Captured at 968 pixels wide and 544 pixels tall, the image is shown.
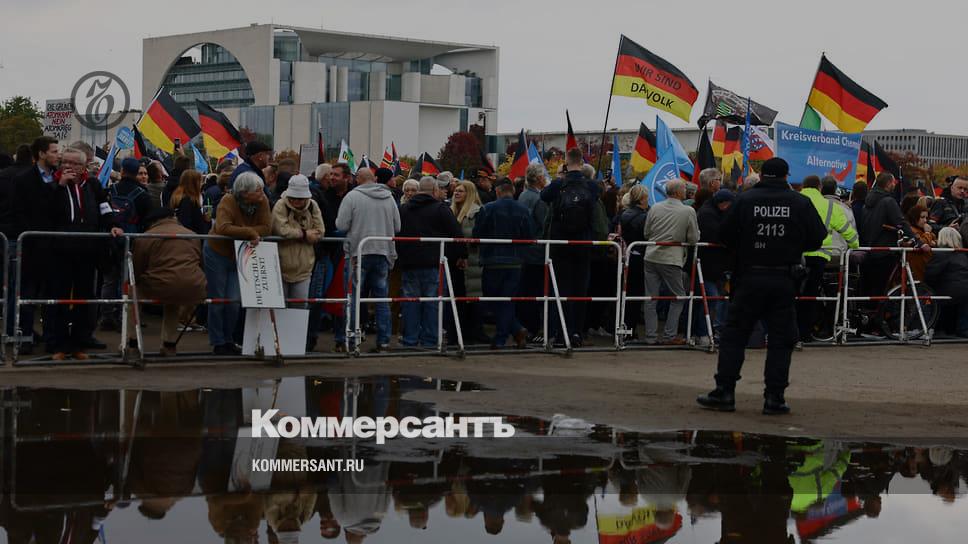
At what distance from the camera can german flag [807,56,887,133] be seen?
19859 mm

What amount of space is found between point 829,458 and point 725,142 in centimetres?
1816

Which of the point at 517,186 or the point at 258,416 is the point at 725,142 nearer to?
the point at 517,186

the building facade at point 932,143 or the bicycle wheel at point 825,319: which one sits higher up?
the building facade at point 932,143

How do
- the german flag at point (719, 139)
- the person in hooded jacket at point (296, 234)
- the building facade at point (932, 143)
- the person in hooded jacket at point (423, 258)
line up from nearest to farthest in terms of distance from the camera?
the person in hooded jacket at point (296, 234) → the person in hooded jacket at point (423, 258) → the german flag at point (719, 139) → the building facade at point (932, 143)

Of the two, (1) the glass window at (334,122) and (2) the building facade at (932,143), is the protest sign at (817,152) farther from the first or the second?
(2) the building facade at (932,143)

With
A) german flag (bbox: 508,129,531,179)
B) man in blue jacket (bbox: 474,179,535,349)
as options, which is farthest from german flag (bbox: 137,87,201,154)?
man in blue jacket (bbox: 474,179,535,349)

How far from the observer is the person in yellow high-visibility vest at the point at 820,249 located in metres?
16.0

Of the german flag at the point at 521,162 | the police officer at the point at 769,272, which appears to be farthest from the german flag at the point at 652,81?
the police officer at the point at 769,272

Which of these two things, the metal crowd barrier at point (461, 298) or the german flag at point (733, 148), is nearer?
the metal crowd barrier at point (461, 298)

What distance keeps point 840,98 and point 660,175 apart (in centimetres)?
338

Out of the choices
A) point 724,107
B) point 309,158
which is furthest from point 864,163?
point 309,158

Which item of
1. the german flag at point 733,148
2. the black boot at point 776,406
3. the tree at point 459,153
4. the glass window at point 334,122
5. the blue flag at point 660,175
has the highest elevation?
the glass window at point 334,122

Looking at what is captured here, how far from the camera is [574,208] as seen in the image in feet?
49.0

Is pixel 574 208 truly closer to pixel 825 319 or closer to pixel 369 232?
pixel 369 232
